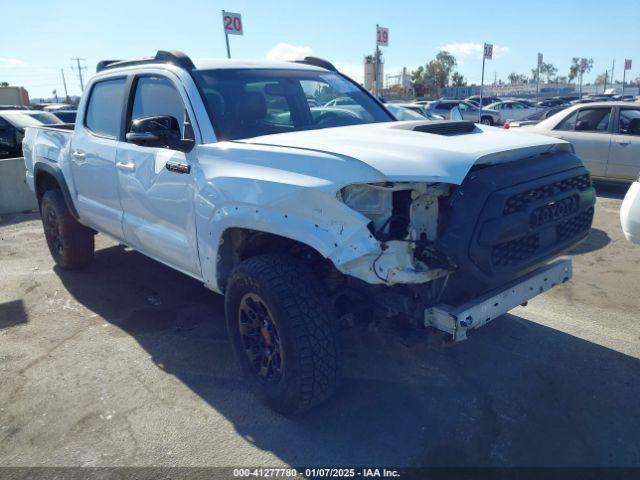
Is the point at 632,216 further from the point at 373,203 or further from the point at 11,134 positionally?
the point at 11,134

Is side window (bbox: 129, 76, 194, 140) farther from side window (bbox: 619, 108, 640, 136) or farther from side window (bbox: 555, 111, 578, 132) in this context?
side window (bbox: 619, 108, 640, 136)

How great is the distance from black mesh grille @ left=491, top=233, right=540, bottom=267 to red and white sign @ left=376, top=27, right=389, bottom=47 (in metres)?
15.0

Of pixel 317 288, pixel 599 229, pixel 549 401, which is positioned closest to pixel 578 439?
pixel 549 401

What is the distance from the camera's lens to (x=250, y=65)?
3938 millimetres

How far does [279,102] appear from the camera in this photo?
3.86 metres

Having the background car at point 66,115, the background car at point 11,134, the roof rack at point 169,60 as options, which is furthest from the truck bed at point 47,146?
the background car at point 66,115

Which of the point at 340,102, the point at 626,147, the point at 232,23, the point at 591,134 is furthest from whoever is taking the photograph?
the point at 232,23

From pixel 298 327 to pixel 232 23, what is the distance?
35.8 ft

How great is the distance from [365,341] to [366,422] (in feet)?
3.30

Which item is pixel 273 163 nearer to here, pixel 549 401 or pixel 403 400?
pixel 403 400

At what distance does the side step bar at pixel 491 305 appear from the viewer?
2.59m

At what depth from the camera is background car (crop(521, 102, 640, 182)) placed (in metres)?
8.23

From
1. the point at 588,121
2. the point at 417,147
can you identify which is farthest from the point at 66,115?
the point at 417,147

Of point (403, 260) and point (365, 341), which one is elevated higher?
point (403, 260)
